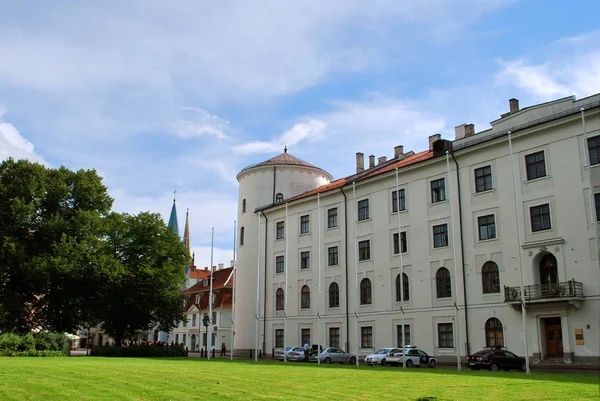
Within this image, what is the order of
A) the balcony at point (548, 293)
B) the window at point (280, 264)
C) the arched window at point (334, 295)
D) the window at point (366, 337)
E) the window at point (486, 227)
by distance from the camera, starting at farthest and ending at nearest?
the window at point (280, 264), the arched window at point (334, 295), the window at point (366, 337), the window at point (486, 227), the balcony at point (548, 293)

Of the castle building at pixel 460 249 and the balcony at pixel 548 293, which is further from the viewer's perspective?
the castle building at pixel 460 249

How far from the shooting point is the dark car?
31.7 m

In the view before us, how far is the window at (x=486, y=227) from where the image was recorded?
38.2 metres

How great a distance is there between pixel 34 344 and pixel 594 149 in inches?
1484

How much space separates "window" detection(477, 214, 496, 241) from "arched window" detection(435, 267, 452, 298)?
11.8 ft

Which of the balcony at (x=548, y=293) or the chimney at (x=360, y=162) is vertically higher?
the chimney at (x=360, y=162)

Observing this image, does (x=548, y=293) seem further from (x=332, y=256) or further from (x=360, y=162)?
(x=360, y=162)

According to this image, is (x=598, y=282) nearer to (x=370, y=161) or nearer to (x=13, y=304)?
(x=370, y=161)

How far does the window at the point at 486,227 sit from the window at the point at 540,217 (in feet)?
8.83

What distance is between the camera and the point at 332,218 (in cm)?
5088

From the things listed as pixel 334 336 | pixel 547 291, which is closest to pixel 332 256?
pixel 334 336

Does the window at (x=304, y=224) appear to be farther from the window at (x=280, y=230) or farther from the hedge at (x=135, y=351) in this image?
the hedge at (x=135, y=351)

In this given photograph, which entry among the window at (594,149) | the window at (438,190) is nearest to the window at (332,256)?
the window at (438,190)

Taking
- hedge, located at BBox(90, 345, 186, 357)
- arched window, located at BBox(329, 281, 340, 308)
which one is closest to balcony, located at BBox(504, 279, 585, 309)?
arched window, located at BBox(329, 281, 340, 308)
